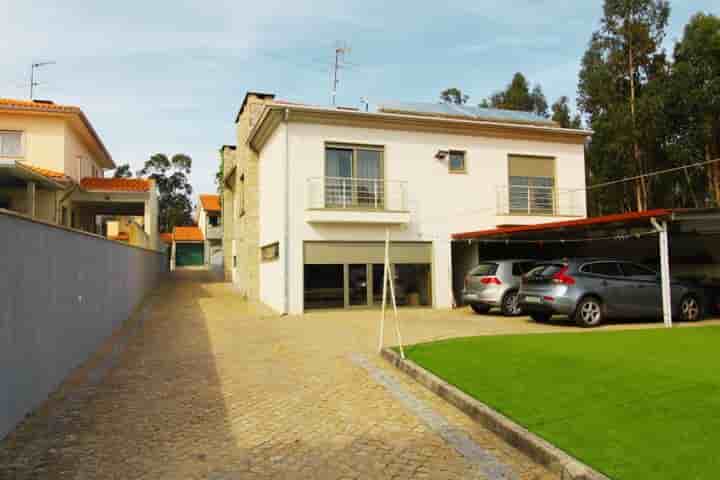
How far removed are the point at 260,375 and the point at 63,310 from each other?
8.52ft

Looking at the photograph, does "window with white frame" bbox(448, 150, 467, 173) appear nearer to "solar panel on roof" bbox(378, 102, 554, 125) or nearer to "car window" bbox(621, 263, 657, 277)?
"solar panel on roof" bbox(378, 102, 554, 125)

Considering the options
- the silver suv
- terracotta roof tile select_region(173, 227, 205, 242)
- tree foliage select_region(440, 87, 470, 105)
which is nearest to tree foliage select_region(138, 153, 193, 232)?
terracotta roof tile select_region(173, 227, 205, 242)

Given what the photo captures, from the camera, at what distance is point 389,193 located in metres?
16.1

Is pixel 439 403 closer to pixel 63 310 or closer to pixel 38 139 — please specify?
pixel 63 310

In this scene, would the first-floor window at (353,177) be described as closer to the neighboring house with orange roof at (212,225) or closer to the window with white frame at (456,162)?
the window with white frame at (456,162)

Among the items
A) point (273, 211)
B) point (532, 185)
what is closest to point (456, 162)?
point (532, 185)

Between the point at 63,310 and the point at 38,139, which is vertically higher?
the point at 38,139

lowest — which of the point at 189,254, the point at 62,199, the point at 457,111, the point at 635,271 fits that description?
the point at 635,271

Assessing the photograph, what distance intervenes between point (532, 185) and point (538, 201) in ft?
1.98

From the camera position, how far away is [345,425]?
4977 millimetres

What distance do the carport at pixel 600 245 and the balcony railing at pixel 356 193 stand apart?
231 centimetres

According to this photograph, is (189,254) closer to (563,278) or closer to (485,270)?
(485,270)

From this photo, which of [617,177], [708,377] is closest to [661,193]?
[617,177]

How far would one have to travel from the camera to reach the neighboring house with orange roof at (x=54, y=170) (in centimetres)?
1881
